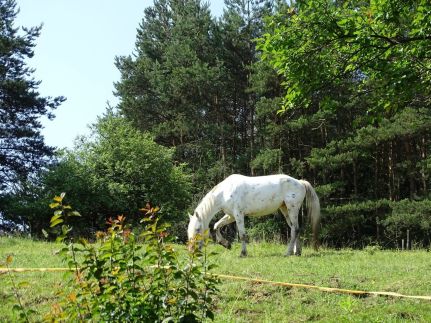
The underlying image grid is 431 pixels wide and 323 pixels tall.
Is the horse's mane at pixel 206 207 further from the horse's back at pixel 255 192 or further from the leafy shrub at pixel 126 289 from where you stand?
the leafy shrub at pixel 126 289

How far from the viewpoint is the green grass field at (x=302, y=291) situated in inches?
224

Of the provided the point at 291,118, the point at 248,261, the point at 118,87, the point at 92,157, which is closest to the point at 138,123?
the point at 118,87

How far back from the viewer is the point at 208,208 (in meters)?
11.6

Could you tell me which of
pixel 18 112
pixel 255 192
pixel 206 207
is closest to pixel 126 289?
pixel 206 207

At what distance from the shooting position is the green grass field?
5.68 metres

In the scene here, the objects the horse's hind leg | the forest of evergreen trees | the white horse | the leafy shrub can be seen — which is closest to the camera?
the leafy shrub

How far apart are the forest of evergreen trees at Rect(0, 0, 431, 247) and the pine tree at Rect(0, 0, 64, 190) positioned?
1.15 m

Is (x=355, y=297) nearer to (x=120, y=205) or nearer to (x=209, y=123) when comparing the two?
(x=120, y=205)

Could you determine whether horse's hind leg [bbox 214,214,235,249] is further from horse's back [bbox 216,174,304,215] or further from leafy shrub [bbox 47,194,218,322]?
leafy shrub [bbox 47,194,218,322]

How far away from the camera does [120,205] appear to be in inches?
918

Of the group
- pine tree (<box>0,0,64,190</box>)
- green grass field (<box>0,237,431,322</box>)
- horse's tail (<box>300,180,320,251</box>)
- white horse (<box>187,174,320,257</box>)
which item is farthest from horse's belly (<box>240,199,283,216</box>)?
pine tree (<box>0,0,64,190</box>)

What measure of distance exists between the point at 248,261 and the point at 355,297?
3522mm

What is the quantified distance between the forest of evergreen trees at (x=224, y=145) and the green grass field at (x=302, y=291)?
7.21m

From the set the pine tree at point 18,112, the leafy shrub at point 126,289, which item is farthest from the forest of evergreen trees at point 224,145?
the leafy shrub at point 126,289
